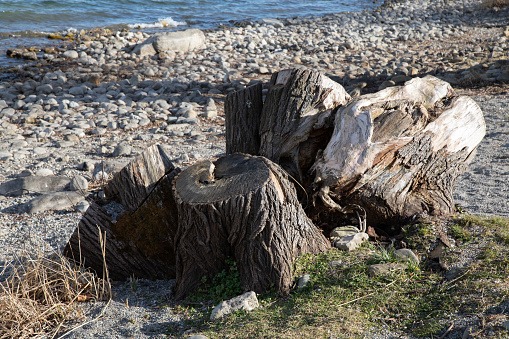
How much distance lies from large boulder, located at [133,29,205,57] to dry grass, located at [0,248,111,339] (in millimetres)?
10893

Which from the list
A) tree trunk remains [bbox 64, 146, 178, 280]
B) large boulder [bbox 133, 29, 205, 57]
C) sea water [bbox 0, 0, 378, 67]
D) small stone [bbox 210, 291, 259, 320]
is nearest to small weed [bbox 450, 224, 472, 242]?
small stone [bbox 210, 291, 259, 320]

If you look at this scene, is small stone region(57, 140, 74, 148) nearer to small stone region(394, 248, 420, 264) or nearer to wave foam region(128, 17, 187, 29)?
small stone region(394, 248, 420, 264)

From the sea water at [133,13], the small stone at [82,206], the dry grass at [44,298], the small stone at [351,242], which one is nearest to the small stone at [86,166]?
the small stone at [82,206]

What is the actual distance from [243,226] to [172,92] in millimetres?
7463

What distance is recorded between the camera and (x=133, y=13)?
2197 cm

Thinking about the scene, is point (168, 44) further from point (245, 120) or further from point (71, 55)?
point (245, 120)

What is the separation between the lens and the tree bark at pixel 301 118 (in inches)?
156

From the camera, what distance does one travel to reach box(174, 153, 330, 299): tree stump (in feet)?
10.5

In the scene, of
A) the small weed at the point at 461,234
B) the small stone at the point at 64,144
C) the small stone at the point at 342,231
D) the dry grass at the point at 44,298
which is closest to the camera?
the dry grass at the point at 44,298

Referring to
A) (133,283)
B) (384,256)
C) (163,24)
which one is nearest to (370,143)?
(384,256)

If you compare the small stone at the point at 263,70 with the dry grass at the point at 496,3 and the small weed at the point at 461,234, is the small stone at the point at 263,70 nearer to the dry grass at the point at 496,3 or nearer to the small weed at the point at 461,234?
the small weed at the point at 461,234

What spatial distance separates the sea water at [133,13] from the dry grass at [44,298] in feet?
44.6

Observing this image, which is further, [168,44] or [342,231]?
[168,44]

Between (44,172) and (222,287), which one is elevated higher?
(222,287)
